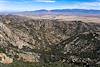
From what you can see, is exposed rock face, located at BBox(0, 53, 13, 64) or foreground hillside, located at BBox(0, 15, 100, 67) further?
foreground hillside, located at BBox(0, 15, 100, 67)

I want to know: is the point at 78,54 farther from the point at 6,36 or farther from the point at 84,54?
the point at 6,36

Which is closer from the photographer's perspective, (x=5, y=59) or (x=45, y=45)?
(x=5, y=59)

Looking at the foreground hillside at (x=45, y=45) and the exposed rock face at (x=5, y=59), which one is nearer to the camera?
the exposed rock face at (x=5, y=59)

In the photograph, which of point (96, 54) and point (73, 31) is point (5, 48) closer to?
point (96, 54)

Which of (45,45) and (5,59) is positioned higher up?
(5,59)

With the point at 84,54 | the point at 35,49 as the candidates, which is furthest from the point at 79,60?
the point at 35,49

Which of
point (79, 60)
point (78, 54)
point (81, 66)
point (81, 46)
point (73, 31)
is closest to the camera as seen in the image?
point (81, 66)

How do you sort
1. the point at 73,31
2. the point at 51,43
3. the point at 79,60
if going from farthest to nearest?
the point at 73,31 < the point at 51,43 < the point at 79,60

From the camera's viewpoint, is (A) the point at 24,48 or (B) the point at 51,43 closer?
(A) the point at 24,48
